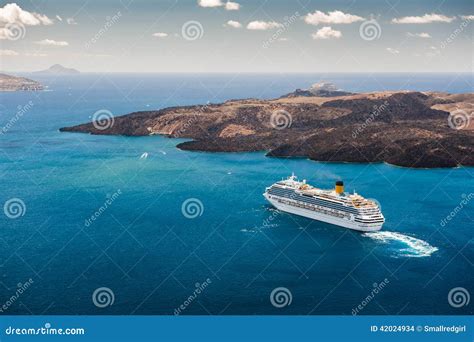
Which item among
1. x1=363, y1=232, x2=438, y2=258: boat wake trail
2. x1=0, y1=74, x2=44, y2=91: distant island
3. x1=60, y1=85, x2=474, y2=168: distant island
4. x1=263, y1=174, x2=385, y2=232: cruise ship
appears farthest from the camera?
x1=0, y1=74, x2=44, y2=91: distant island

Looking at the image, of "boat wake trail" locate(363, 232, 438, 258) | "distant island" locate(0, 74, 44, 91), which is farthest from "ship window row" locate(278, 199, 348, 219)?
"distant island" locate(0, 74, 44, 91)

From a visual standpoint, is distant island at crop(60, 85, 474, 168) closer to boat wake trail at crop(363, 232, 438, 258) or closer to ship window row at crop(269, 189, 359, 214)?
ship window row at crop(269, 189, 359, 214)

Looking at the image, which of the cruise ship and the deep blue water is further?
the cruise ship

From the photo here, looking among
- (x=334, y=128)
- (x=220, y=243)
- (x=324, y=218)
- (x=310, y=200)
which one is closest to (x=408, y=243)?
(x=324, y=218)

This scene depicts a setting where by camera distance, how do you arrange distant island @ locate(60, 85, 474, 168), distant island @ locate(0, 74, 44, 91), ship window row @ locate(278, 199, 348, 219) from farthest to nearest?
1. distant island @ locate(0, 74, 44, 91)
2. distant island @ locate(60, 85, 474, 168)
3. ship window row @ locate(278, 199, 348, 219)

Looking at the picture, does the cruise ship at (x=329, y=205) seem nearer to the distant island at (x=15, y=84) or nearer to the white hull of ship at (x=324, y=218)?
the white hull of ship at (x=324, y=218)

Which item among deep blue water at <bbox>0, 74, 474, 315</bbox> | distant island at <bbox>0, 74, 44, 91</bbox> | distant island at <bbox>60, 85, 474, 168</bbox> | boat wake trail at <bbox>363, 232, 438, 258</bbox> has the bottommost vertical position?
distant island at <bbox>0, 74, 44, 91</bbox>

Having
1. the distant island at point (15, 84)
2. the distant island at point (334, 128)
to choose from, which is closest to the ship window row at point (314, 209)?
the distant island at point (334, 128)

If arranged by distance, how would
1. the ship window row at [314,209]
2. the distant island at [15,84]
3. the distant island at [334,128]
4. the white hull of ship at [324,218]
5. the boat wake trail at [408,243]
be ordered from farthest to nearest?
the distant island at [15,84] → the distant island at [334,128] → the ship window row at [314,209] → the white hull of ship at [324,218] → the boat wake trail at [408,243]

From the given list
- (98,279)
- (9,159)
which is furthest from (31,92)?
(98,279)
